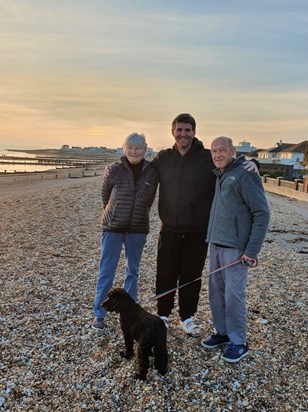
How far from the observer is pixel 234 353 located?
14.1 feet

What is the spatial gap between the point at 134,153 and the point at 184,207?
35.6 inches

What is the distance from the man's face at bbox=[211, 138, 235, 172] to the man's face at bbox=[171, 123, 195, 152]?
0.47 metres

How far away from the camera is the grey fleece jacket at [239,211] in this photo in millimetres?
3814

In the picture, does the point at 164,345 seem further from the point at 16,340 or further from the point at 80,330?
the point at 16,340

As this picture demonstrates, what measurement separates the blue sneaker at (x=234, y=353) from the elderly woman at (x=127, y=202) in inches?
64.6

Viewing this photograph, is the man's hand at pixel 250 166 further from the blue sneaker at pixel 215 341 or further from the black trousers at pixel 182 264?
the blue sneaker at pixel 215 341

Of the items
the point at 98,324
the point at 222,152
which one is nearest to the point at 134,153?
the point at 222,152

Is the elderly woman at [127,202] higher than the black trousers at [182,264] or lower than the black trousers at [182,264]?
higher

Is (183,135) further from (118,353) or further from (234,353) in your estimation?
(118,353)

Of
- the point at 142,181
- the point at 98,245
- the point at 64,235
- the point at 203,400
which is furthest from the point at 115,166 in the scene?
the point at 64,235

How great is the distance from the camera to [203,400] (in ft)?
12.1

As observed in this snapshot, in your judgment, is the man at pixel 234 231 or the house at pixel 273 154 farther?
the house at pixel 273 154

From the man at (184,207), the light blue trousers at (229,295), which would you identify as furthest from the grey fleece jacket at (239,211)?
the man at (184,207)

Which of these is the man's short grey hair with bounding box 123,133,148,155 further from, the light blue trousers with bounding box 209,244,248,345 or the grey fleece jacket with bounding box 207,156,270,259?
the light blue trousers with bounding box 209,244,248,345
